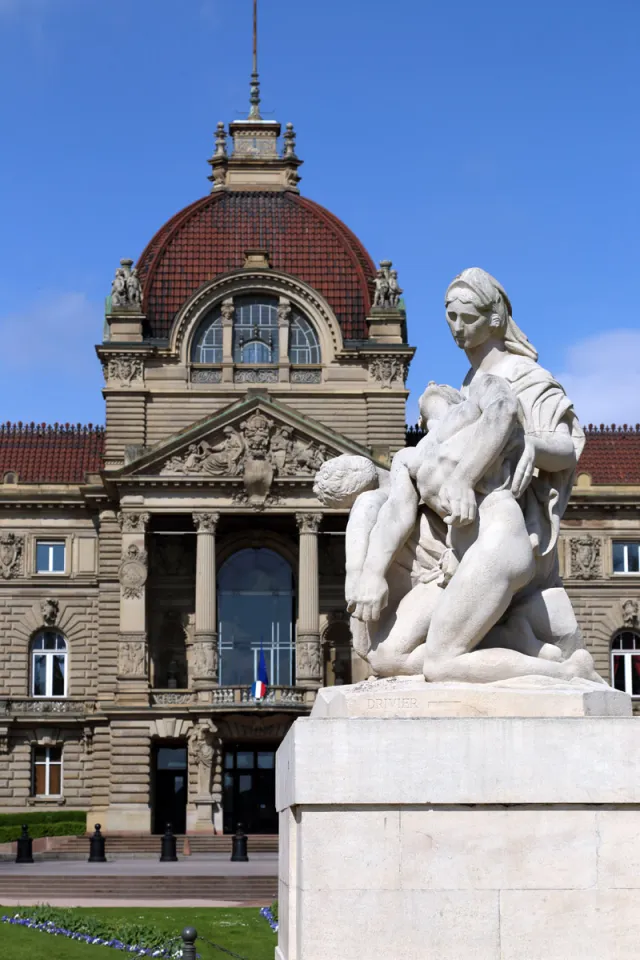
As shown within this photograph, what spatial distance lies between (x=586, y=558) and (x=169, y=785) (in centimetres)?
1802

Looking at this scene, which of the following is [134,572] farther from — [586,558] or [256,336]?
[586,558]

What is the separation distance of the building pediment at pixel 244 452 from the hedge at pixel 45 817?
452 inches

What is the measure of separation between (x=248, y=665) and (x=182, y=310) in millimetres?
12826

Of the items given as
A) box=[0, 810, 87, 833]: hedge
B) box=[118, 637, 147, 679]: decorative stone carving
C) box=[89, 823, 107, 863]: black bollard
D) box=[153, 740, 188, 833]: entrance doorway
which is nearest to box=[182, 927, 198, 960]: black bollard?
box=[89, 823, 107, 863]: black bollard

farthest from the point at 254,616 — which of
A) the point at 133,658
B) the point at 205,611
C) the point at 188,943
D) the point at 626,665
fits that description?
the point at 188,943

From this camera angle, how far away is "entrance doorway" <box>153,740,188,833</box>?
58031 mm

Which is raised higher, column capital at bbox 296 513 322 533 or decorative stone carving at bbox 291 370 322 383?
decorative stone carving at bbox 291 370 322 383

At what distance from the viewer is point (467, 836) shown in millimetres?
8453

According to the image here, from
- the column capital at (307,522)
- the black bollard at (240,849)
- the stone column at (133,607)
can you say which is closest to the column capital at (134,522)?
the stone column at (133,607)

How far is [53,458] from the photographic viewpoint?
6644 cm

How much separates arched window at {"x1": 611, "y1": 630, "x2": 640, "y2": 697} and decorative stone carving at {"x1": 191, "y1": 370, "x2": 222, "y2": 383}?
18.0 meters

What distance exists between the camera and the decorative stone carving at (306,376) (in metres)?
61.8

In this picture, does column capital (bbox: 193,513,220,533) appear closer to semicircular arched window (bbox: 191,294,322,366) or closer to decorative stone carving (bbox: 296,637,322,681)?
decorative stone carving (bbox: 296,637,322,681)

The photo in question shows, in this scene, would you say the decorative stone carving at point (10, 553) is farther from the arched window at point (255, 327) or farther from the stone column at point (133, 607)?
the arched window at point (255, 327)
